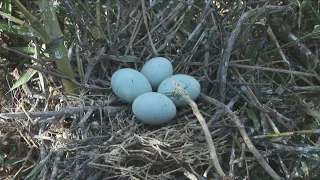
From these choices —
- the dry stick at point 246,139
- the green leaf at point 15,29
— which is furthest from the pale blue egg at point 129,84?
the green leaf at point 15,29

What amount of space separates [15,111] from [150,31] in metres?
0.53

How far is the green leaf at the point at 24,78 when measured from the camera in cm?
175

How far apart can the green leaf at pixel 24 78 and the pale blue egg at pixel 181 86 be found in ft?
1.46

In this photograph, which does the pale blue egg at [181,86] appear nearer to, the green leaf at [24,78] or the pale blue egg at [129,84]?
the pale blue egg at [129,84]

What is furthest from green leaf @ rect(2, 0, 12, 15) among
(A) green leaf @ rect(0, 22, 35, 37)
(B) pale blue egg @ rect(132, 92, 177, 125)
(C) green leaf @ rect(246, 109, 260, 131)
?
(C) green leaf @ rect(246, 109, 260, 131)

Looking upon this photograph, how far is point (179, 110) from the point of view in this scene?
168 cm

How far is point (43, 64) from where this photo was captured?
167 cm

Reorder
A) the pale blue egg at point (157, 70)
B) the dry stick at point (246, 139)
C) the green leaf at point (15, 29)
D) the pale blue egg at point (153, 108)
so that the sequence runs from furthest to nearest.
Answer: the green leaf at point (15, 29) < the pale blue egg at point (157, 70) < the pale blue egg at point (153, 108) < the dry stick at point (246, 139)

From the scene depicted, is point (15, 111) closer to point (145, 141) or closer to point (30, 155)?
point (30, 155)

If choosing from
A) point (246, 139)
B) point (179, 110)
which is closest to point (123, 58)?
point (179, 110)

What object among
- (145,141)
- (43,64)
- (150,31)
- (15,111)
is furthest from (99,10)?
(145,141)

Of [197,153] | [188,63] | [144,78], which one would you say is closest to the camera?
[197,153]

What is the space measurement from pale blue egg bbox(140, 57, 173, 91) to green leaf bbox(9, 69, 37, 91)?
380 millimetres

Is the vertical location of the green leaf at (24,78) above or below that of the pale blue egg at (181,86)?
above
